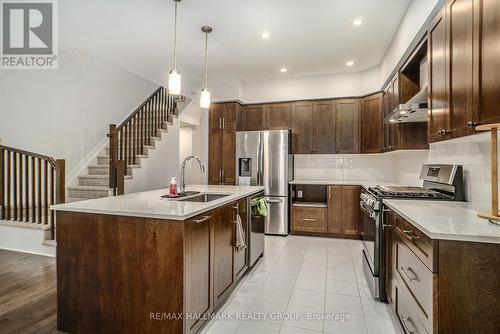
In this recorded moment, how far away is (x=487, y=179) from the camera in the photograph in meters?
1.81

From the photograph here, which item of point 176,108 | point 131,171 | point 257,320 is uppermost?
point 176,108

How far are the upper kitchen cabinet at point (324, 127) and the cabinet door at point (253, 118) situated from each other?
999 millimetres

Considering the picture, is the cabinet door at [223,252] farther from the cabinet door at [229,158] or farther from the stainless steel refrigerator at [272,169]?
the cabinet door at [229,158]

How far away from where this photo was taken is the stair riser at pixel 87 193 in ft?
13.5

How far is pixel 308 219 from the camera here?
4449 millimetres

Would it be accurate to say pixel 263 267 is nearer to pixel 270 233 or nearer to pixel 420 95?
pixel 270 233

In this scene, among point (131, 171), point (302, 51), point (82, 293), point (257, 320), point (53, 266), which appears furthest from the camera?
point (131, 171)

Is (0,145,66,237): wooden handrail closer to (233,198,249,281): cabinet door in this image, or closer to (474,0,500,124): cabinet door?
(233,198,249,281): cabinet door

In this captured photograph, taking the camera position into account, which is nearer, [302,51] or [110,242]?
[110,242]

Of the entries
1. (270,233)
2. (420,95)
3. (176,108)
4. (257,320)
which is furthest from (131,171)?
(420,95)

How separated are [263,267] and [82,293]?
6.18 ft

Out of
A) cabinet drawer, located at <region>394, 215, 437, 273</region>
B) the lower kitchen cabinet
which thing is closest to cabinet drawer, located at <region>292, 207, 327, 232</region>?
cabinet drawer, located at <region>394, 215, 437, 273</region>

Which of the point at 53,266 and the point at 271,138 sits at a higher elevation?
the point at 271,138

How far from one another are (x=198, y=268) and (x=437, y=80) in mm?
2139
